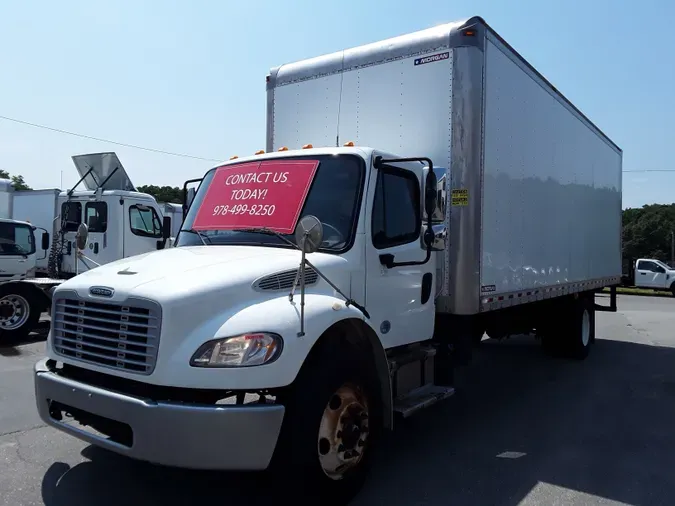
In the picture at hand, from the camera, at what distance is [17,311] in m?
9.88

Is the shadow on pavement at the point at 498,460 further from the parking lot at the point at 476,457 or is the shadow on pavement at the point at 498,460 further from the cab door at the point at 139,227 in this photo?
the cab door at the point at 139,227

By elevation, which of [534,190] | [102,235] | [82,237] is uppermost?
[534,190]

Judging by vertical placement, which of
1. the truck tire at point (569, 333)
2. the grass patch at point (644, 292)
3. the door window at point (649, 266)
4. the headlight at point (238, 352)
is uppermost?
the door window at point (649, 266)

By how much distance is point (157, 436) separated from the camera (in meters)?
3.07

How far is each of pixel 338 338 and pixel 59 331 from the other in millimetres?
1900

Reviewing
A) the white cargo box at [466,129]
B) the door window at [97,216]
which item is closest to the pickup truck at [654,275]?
the white cargo box at [466,129]

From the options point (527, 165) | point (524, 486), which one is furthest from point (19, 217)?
point (524, 486)

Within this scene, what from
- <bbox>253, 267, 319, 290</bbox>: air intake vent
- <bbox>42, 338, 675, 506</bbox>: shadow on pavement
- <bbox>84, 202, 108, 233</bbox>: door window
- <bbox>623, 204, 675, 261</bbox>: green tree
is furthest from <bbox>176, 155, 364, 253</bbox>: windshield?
<bbox>623, 204, 675, 261</bbox>: green tree

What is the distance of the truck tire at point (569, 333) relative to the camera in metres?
9.53

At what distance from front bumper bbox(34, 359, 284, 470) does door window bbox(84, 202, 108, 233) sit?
10.9 metres

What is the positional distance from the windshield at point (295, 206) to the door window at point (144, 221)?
930 centimetres

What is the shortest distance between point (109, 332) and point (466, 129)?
11.6 ft

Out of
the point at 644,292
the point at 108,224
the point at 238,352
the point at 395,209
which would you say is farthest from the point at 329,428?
the point at 644,292

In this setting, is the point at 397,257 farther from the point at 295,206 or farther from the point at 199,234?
the point at 199,234
